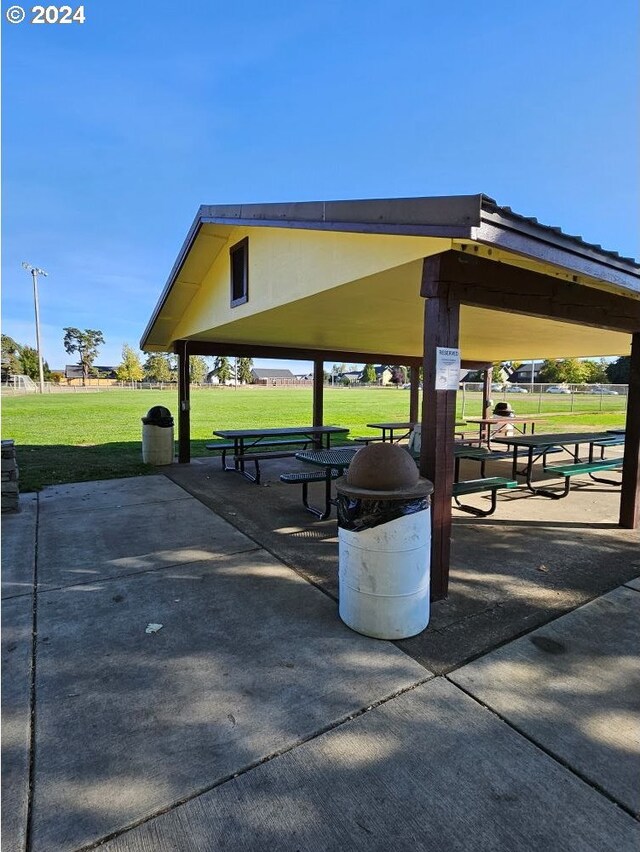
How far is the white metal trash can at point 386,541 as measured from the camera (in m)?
2.70

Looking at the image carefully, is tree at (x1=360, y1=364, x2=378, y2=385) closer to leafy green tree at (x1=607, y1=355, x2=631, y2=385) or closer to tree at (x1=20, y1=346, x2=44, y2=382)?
leafy green tree at (x1=607, y1=355, x2=631, y2=385)

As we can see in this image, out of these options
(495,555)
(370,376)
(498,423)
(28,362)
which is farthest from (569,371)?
(28,362)

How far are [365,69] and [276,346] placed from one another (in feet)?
17.6

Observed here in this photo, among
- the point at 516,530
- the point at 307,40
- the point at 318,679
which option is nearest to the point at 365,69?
the point at 307,40

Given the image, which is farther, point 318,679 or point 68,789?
point 318,679

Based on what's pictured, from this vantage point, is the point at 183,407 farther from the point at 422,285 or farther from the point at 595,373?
the point at 595,373

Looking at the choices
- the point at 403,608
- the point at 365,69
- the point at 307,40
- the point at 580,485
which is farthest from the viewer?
the point at 580,485

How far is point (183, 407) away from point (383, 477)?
753 cm

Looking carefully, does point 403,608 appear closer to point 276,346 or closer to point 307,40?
point 307,40

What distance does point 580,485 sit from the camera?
750cm

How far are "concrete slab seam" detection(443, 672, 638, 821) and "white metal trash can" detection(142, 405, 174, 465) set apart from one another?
7709 millimetres

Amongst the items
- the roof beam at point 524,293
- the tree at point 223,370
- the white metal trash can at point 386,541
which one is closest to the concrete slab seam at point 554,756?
the white metal trash can at point 386,541

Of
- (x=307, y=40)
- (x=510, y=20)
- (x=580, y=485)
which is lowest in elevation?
(x=580, y=485)

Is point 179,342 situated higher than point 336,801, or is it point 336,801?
point 179,342
